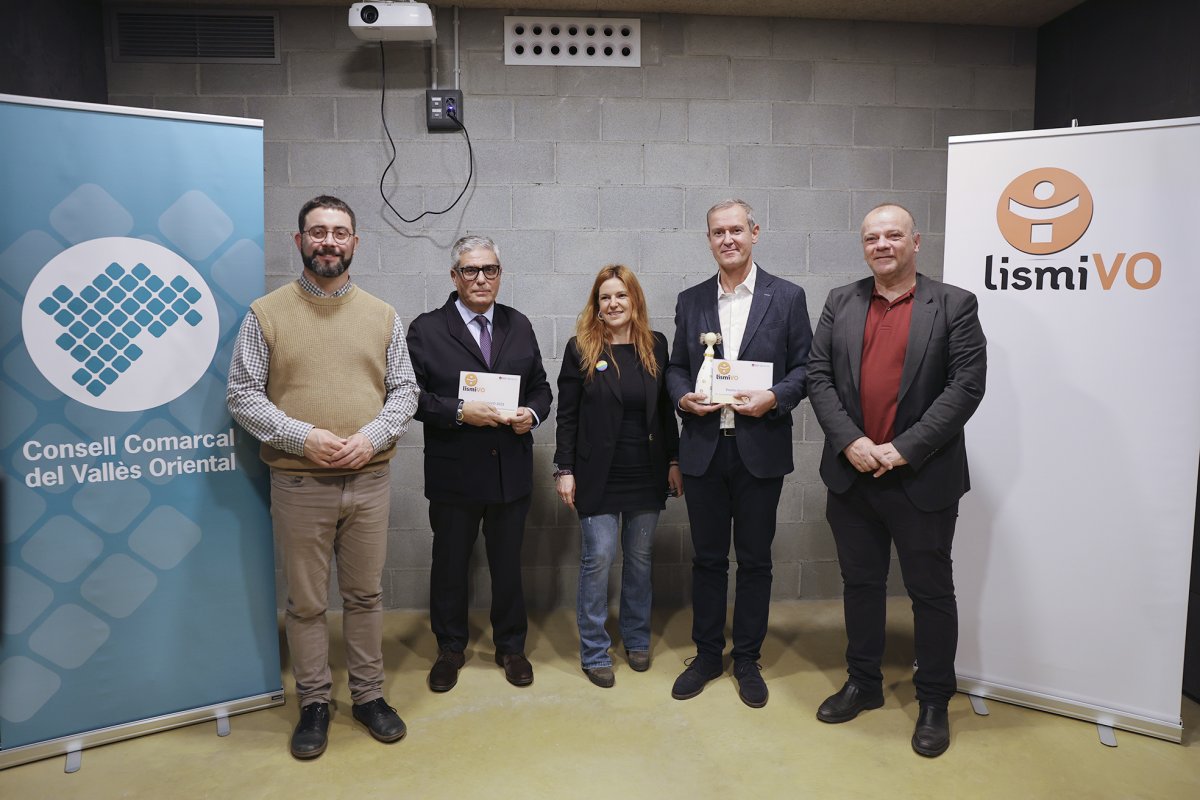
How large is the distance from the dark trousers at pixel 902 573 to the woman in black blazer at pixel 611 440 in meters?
0.64

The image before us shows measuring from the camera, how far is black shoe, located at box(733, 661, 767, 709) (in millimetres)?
2492

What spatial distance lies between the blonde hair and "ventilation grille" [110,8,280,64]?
191cm

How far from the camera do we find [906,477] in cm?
221

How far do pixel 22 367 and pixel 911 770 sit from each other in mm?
2862

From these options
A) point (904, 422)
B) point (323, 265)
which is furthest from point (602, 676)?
point (323, 265)

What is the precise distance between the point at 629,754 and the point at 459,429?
119 centimetres

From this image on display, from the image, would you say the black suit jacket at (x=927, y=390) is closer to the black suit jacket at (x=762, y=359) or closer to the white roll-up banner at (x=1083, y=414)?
the black suit jacket at (x=762, y=359)

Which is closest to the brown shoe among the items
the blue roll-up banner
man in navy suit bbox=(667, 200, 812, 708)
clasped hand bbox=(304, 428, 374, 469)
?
man in navy suit bbox=(667, 200, 812, 708)

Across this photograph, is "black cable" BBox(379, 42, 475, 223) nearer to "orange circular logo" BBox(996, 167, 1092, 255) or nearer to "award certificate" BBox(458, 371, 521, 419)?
"award certificate" BBox(458, 371, 521, 419)

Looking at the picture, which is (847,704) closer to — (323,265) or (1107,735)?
(1107,735)

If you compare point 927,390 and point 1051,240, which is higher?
point 1051,240

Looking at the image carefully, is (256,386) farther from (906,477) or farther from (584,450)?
(906,477)

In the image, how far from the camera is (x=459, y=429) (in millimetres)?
2535

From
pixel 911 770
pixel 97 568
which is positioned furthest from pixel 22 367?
pixel 911 770
